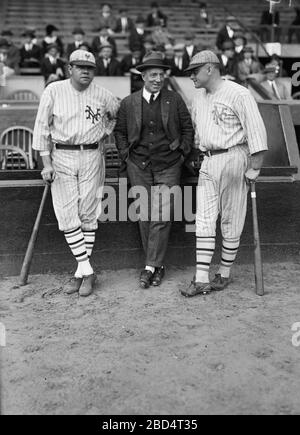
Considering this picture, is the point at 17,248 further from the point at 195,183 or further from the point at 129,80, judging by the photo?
the point at 129,80

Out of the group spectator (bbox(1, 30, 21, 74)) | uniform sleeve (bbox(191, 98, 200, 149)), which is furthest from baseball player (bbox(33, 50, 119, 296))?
spectator (bbox(1, 30, 21, 74))

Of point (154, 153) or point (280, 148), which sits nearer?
point (154, 153)

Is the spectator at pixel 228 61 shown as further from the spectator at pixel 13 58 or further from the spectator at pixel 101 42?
the spectator at pixel 13 58

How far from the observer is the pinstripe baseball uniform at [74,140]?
5082 millimetres

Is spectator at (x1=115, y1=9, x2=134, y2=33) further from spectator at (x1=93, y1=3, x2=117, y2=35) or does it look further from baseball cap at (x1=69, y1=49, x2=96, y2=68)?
baseball cap at (x1=69, y1=49, x2=96, y2=68)

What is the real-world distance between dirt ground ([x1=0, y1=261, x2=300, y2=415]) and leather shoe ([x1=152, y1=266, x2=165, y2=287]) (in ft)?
0.20

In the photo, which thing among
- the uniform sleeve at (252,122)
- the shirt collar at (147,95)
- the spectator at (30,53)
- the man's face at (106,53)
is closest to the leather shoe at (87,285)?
the shirt collar at (147,95)

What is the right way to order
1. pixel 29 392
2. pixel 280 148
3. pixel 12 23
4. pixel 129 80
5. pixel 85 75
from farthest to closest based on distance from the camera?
pixel 12 23, pixel 129 80, pixel 280 148, pixel 85 75, pixel 29 392

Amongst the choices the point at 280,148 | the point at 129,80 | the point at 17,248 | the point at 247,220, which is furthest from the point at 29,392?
the point at 129,80

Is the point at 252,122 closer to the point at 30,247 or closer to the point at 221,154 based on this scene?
the point at 221,154

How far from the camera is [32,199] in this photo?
5602 millimetres

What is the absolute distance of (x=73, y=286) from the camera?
5293 millimetres

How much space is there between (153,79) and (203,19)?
12.7m

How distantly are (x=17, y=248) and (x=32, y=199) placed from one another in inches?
18.6
